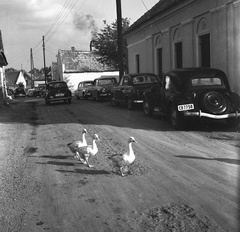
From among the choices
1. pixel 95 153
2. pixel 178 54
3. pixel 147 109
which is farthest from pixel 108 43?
pixel 95 153

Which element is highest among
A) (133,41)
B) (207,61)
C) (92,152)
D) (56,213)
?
(133,41)

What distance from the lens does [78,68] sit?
5331 centimetres

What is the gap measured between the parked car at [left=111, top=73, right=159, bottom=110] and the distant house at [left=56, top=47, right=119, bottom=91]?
3568cm

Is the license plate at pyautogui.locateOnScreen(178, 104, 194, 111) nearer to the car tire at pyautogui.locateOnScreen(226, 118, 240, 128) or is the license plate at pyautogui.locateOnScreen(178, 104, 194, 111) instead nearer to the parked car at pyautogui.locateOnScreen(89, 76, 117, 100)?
the car tire at pyautogui.locateOnScreen(226, 118, 240, 128)

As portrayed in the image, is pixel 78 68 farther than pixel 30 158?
Yes

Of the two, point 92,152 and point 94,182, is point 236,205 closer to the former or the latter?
point 94,182

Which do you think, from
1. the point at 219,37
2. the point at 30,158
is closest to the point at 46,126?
the point at 30,158

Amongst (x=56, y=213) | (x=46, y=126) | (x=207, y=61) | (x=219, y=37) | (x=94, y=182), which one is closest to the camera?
(x=56, y=213)

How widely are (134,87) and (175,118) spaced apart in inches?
225

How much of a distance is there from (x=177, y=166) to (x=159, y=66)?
57.3 feet

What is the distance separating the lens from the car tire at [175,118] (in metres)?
9.83

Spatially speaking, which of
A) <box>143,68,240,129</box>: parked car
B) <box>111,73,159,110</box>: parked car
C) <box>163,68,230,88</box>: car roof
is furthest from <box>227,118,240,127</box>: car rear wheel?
<box>111,73,159,110</box>: parked car

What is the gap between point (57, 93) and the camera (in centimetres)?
2380

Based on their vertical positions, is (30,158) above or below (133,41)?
below
